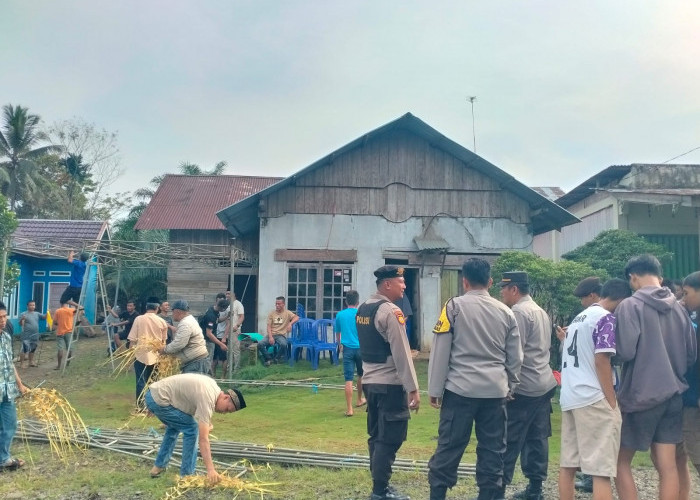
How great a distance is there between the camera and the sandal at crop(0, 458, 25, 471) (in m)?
5.93

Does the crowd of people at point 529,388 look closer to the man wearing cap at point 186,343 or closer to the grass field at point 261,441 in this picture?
the grass field at point 261,441

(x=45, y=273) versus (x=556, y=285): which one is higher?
(x=45, y=273)

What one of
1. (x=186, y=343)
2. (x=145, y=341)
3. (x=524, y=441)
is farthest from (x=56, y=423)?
(x=524, y=441)

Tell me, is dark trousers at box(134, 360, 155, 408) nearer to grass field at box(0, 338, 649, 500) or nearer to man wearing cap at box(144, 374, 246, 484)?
grass field at box(0, 338, 649, 500)

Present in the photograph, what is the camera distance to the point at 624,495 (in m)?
4.23

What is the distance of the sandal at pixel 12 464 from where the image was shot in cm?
593

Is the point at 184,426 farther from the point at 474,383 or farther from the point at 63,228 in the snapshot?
the point at 63,228

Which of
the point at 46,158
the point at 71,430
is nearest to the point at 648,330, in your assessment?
the point at 71,430

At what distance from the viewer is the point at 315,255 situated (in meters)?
13.9

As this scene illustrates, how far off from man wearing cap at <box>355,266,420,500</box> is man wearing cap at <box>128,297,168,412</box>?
14.8 feet

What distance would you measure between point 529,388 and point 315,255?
934cm

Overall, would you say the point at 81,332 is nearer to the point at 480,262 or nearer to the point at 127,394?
the point at 127,394

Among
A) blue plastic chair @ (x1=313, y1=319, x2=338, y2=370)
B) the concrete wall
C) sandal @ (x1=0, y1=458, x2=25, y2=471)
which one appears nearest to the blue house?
the concrete wall

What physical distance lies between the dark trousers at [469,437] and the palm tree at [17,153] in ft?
110
